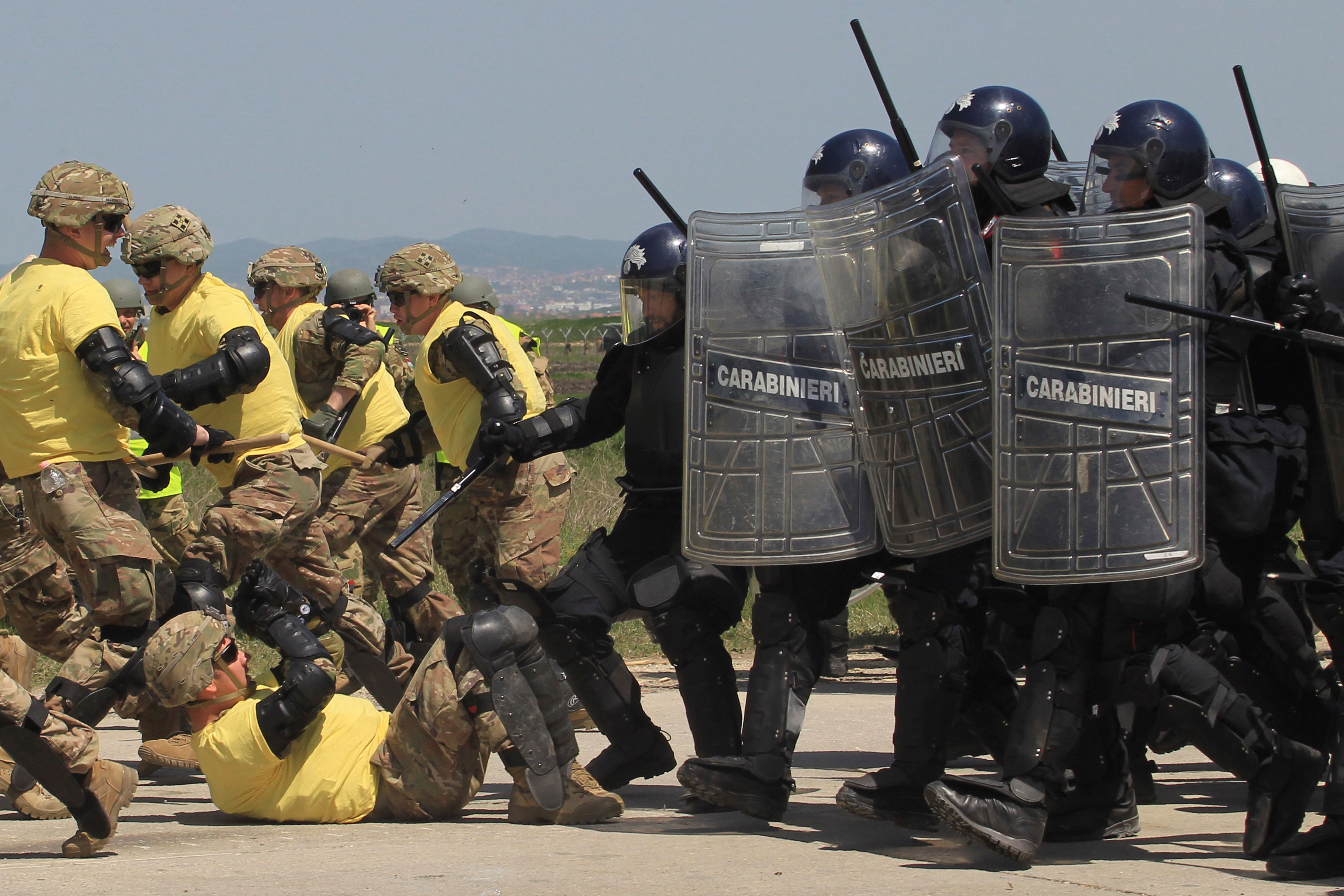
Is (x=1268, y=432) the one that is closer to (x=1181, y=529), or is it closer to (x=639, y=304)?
(x=1181, y=529)

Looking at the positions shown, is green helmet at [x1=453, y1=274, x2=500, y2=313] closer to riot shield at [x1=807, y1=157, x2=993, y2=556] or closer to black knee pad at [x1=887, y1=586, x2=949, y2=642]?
riot shield at [x1=807, y1=157, x2=993, y2=556]

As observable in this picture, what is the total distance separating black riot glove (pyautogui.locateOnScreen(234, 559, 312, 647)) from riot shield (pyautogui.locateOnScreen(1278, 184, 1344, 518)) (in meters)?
2.89

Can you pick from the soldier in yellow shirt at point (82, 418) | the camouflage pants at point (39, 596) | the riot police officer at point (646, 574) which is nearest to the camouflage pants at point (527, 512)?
the riot police officer at point (646, 574)

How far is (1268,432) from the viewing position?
12.9 ft

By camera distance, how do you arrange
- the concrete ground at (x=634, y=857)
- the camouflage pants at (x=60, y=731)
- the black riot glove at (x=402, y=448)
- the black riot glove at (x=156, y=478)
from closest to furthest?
the concrete ground at (x=634, y=857)
the camouflage pants at (x=60, y=731)
the black riot glove at (x=402, y=448)
the black riot glove at (x=156, y=478)

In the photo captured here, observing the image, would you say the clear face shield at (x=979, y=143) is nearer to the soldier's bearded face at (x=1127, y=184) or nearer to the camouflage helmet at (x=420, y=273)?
the soldier's bearded face at (x=1127, y=184)

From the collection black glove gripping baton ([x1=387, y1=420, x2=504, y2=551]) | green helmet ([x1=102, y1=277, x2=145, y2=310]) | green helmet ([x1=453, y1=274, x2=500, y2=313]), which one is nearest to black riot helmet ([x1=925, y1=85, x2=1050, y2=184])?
black glove gripping baton ([x1=387, y1=420, x2=504, y2=551])

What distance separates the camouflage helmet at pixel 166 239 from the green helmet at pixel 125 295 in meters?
3.23

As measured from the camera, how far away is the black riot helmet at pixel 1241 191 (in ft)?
18.5

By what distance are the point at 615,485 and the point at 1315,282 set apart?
31.1 ft

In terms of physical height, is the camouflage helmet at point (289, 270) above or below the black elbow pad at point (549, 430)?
above

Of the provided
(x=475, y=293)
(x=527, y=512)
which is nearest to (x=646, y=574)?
(x=527, y=512)

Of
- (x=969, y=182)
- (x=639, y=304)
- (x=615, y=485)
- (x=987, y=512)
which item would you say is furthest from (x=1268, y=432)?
(x=615, y=485)

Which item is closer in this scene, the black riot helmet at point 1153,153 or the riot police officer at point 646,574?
the black riot helmet at point 1153,153
